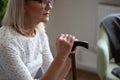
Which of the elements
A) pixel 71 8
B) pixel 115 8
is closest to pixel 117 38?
pixel 115 8

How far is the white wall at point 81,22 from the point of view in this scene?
9.64 feet

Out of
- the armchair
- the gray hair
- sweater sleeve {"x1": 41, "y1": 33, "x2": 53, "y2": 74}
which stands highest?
the gray hair

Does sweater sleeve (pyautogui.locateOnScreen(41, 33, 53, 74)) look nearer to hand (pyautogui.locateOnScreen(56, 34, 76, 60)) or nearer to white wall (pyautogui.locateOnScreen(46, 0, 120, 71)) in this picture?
hand (pyautogui.locateOnScreen(56, 34, 76, 60))

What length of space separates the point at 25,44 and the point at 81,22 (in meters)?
1.73

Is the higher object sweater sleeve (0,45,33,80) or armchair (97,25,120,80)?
sweater sleeve (0,45,33,80)

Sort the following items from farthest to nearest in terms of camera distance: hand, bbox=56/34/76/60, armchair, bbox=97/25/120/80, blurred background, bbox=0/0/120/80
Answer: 1. blurred background, bbox=0/0/120/80
2. armchair, bbox=97/25/120/80
3. hand, bbox=56/34/76/60

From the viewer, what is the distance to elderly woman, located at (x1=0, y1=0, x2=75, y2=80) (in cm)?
122

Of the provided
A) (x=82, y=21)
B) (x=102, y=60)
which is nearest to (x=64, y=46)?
(x=102, y=60)

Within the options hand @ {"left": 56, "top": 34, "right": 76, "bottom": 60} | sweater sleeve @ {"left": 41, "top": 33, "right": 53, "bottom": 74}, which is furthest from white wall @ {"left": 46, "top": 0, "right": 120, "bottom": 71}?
hand @ {"left": 56, "top": 34, "right": 76, "bottom": 60}

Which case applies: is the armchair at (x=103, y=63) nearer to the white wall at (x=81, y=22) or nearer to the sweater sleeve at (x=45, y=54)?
the sweater sleeve at (x=45, y=54)

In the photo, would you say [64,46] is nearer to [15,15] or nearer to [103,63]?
[15,15]

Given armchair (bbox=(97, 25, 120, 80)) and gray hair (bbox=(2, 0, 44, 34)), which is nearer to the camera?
gray hair (bbox=(2, 0, 44, 34))

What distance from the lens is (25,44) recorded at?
1.34 metres

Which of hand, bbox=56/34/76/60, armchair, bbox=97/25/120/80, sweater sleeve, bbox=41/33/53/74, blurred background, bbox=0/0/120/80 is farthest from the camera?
blurred background, bbox=0/0/120/80
